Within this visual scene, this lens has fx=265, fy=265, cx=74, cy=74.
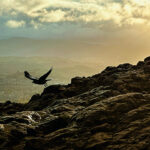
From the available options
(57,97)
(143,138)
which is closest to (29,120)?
(143,138)

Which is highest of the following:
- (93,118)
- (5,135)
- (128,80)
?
(128,80)

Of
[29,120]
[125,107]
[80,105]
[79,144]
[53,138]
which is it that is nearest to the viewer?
[79,144]

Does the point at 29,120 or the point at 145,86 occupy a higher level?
the point at 145,86

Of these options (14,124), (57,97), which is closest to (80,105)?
(14,124)

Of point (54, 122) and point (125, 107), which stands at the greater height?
point (125, 107)

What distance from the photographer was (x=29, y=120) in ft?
108

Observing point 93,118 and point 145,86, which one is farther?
point 145,86

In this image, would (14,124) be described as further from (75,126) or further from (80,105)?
(80,105)

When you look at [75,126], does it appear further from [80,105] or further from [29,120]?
[80,105]

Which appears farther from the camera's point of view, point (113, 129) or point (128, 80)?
point (128, 80)

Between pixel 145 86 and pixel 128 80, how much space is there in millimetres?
3514

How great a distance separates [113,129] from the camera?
2344 centimetres

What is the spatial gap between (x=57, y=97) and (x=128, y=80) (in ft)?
57.7

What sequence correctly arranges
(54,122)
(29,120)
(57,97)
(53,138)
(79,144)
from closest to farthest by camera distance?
(79,144) < (53,138) < (54,122) < (29,120) < (57,97)
